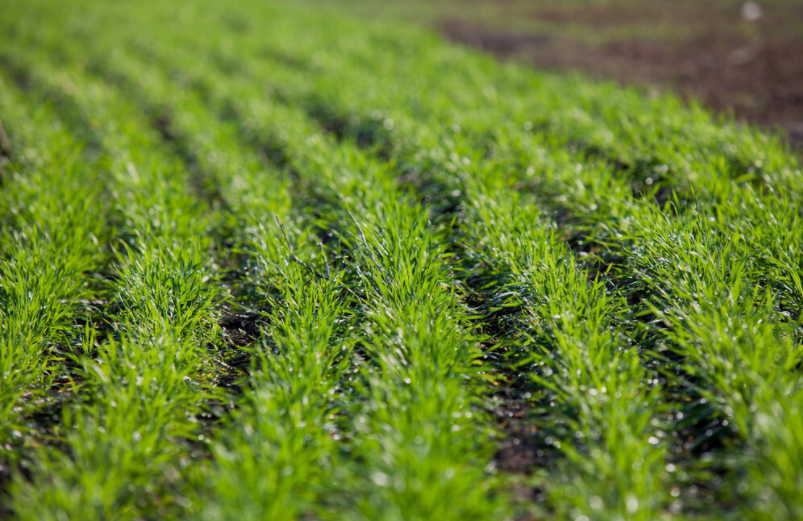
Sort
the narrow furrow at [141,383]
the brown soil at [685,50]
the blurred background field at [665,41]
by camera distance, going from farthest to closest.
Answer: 1. the blurred background field at [665,41]
2. the brown soil at [685,50]
3. the narrow furrow at [141,383]

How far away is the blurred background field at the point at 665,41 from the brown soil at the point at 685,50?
1cm

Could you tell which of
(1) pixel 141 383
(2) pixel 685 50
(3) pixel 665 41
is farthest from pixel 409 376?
(3) pixel 665 41

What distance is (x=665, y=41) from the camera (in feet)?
32.2

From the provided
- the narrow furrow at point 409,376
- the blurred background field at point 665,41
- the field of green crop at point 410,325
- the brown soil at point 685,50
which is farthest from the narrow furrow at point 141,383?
the brown soil at point 685,50

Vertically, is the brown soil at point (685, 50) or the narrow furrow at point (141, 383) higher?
the brown soil at point (685, 50)

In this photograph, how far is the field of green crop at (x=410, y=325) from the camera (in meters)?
1.73

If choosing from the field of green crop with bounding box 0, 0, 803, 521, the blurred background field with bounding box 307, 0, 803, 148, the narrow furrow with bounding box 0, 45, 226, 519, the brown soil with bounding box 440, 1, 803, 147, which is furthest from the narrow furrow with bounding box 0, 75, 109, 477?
the brown soil with bounding box 440, 1, 803, 147

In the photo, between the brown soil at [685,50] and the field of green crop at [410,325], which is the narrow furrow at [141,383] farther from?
the brown soil at [685,50]

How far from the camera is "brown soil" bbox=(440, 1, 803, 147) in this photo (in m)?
6.27

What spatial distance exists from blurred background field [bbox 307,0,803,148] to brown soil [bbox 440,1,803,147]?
0.05ft

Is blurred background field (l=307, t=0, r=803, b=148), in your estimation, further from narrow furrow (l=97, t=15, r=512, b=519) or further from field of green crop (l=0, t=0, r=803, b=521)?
narrow furrow (l=97, t=15, r=512, b=519)

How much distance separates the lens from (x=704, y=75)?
7457mm

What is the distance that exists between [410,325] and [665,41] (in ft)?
31.8

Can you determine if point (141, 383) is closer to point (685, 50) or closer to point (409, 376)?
point (409, 376)
